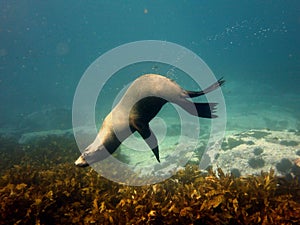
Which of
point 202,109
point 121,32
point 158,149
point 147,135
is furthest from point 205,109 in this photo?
point 121,32

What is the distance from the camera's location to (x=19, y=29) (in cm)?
10569

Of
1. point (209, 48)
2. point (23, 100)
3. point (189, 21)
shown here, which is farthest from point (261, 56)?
point (23, 100)

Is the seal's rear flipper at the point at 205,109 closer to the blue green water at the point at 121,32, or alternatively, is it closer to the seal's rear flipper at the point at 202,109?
the seal's rear flipper at the point at 202,109

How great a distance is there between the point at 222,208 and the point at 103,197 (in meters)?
1.78

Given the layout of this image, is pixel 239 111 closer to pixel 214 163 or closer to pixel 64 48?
pixel 214 163

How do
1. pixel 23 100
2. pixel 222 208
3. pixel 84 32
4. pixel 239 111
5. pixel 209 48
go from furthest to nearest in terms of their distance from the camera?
pixel 209 48 → pixel 84 32 → pixel 23 100 → pixel 239 111 → pixel 222 208

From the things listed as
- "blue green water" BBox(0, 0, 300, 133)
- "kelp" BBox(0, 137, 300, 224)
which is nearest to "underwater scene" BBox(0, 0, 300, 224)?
"kelp" BBox(0, 137, 300, 224)

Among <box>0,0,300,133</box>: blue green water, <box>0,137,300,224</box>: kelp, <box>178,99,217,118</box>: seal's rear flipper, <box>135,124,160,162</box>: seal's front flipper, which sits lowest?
<box>0,137,300,224</box>: kelp

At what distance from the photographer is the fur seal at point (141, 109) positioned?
289 cm

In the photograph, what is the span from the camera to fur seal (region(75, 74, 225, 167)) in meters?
2.89

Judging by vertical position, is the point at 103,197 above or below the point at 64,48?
below

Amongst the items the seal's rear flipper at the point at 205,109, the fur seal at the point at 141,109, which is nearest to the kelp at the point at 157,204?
the fur seal at the point at 141,109

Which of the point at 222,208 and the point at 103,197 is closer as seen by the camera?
the point at 222,208

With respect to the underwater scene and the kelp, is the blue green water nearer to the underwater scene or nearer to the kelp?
the underwater scene
